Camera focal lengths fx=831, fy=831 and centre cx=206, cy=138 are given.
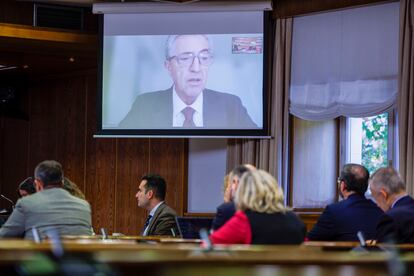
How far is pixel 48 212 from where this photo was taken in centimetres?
494

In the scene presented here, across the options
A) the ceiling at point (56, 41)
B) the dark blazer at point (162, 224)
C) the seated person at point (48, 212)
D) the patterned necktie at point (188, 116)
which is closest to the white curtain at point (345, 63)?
the ceiling at point (56, 41)

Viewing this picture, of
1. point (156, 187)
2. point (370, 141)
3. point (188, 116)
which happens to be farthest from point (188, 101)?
point (156, 187)

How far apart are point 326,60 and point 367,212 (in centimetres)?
309

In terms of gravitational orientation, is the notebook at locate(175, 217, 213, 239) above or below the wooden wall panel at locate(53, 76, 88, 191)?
below

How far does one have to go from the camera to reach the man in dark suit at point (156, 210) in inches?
244

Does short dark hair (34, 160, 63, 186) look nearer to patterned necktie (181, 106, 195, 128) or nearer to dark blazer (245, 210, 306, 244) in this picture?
dark blazer (245, 210, 306, 244)

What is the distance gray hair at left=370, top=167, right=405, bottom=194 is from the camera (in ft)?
16.2

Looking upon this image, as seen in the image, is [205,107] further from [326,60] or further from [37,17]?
[37,17]

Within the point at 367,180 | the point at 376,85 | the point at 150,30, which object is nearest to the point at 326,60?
the point at 376,85

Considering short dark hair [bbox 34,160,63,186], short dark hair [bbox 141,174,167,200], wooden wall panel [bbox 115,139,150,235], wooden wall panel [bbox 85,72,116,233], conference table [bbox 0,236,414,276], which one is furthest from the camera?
wooden wall panel [bbox 85,72,116,233]

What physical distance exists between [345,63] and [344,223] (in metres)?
3.10

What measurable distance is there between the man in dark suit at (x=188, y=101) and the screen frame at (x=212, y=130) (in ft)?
0.18

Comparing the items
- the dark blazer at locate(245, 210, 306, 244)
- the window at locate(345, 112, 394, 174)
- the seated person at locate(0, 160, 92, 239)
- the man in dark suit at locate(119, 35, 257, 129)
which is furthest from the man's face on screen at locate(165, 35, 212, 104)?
the dark blazer at locate(245, 210, 306, 244)

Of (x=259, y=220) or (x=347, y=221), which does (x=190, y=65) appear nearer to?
(x=347, y=221)
